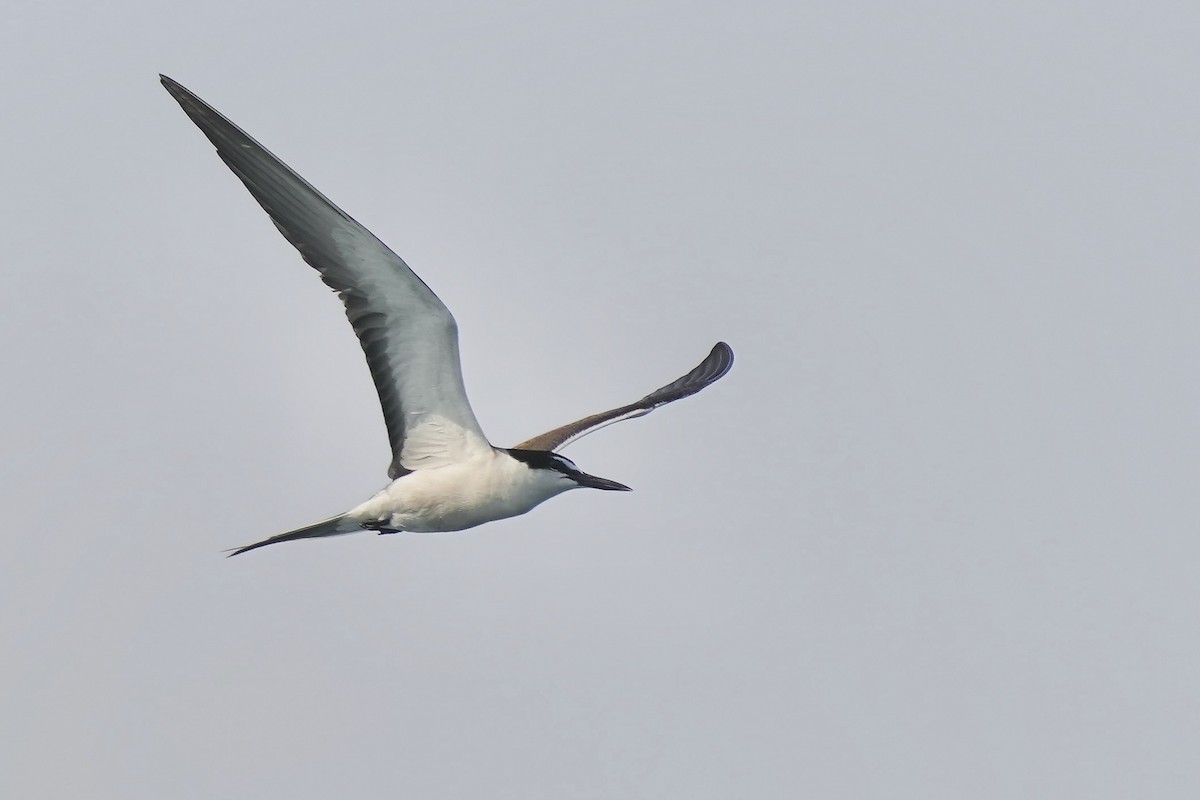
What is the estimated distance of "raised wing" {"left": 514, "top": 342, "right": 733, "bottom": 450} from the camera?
13.7 metres

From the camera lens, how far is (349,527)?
12539 mm

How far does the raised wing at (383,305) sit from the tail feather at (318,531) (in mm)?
654

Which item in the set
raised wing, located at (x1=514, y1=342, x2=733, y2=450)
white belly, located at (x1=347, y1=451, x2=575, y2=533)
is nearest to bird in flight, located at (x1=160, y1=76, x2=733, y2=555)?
white belly, located at (x1=347, y1=451, x2=575, y2=533)

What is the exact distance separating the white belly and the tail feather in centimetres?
12

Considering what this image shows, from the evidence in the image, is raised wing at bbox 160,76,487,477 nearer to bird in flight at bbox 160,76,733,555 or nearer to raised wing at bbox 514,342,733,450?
bird in flight at bbox 160,76,733,555

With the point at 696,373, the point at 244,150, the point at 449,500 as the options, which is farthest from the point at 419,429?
the point at 696,373

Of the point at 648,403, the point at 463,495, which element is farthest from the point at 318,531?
the point at 648,403

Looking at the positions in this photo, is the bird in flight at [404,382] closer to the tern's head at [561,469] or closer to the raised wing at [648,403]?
the tern's head at [561,469]

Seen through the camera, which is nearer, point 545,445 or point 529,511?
point 529,511

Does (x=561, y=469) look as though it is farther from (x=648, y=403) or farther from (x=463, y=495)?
(x=648, y=403)

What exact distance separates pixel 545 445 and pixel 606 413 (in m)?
1.16

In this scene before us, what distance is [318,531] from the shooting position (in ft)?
40.5

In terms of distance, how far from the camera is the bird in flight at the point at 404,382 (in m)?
11.4

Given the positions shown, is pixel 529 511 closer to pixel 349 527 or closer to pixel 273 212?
pixel 349 527
